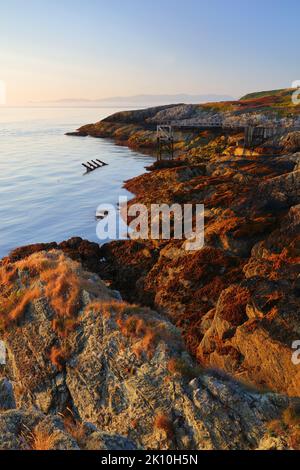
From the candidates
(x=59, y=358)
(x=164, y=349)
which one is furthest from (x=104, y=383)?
(x=164, y=349)

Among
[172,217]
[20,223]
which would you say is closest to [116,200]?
[20,223]

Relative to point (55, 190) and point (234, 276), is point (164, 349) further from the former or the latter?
point (55, 190)

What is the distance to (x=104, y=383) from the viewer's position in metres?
12.3

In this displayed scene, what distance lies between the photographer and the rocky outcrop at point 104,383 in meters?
9.16

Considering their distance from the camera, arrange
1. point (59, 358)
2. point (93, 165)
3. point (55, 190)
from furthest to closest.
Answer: point (93, 165) → point (55, 190) → point (59, 358)

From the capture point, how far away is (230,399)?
992 centimetres

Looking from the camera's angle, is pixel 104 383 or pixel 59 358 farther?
pixel 59 358

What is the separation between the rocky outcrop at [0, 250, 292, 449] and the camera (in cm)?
916

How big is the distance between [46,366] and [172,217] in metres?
23.7

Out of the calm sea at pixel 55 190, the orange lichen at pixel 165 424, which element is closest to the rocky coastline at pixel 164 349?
the orange lichen at pixel 165 424

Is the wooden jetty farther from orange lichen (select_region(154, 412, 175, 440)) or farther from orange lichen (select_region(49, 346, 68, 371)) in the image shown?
orange lichen (select_region(154, 412, 175, 440))

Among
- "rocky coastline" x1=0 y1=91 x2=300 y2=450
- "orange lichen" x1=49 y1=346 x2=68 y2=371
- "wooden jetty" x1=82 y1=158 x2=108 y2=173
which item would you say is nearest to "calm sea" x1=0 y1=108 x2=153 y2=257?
"wooden jetty" x1=82 y1=158 x2=108 y2=173

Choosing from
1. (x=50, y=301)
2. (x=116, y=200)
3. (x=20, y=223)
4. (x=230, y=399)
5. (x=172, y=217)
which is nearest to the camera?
(x=230, y=399)

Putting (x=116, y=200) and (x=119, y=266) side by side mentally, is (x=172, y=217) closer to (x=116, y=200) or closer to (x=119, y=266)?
(x=119, y=266)
